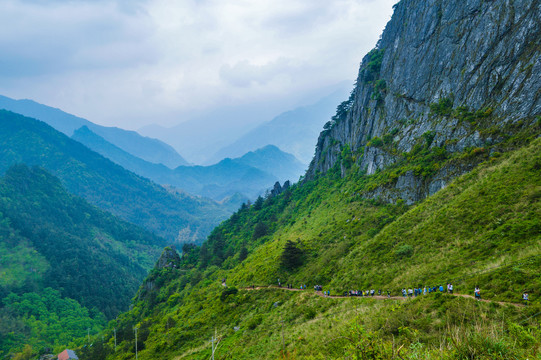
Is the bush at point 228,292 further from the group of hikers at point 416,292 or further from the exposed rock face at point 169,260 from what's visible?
the exposed rock face at point 169,260

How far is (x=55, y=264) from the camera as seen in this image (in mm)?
125625

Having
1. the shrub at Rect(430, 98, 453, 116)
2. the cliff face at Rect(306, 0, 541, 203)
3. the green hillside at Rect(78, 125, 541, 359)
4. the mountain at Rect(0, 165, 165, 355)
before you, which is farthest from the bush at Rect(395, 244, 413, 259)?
the mountain at Rect(0, 165, 165, 355)

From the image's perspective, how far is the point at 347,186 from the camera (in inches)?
2309

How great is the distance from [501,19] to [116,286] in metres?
159

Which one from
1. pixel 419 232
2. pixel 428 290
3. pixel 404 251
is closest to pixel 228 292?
pixel 404 251

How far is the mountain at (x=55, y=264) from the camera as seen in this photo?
90625 mm

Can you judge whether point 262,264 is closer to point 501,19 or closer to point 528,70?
point 528,70

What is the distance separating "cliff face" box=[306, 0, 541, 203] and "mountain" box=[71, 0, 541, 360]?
209 millimetres

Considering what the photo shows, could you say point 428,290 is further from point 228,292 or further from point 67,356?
point 67,356

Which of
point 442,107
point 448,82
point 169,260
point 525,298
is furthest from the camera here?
point 169,260

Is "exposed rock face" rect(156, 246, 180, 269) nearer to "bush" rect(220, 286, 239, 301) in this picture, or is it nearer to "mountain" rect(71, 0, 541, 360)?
"mountain" rect(71, 0, 541, 360)

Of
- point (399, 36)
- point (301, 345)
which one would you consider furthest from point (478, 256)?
point (399, 36)

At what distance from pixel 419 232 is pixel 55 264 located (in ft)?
527

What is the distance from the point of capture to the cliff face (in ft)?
109
